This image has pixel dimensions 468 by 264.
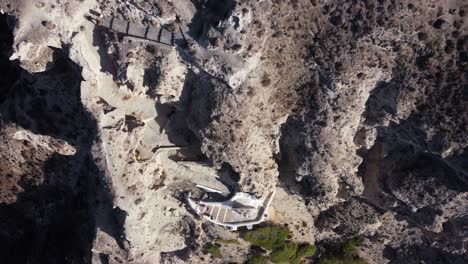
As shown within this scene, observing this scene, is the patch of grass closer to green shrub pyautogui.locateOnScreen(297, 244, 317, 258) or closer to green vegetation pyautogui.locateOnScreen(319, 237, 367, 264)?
green shrub pyautogui.locateOnScreen(297, 244, 317, 258)

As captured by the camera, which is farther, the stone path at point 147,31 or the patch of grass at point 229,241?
the patch of grass at point 229,241

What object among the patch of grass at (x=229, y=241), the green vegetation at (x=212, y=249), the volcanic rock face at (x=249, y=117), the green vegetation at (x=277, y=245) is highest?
the volcanic rock face at (x=249, y=117)

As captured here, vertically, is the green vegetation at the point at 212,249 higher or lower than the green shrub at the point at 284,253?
lower

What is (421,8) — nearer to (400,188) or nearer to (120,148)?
(400,188)

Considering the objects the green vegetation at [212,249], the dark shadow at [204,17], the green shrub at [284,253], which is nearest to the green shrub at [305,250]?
the green shrub at [284,253]

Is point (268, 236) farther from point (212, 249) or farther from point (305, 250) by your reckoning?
point (212, 249)

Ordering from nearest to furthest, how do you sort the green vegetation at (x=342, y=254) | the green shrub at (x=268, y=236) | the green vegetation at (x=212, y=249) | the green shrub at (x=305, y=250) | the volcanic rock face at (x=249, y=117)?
1. the volcanic rock face at (x=249, y=117)
2. the green shrub at (x=268, y=236)
3. the green vegetation at (x=212, y=249)
4. the green shrub at (x=305, y=250)
5. the green vegetation at (x=342, y=254)

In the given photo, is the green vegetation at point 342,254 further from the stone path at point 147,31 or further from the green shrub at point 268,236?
the stone path at point 147,31

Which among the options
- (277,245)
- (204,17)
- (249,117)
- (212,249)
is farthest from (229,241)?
(204,17)
